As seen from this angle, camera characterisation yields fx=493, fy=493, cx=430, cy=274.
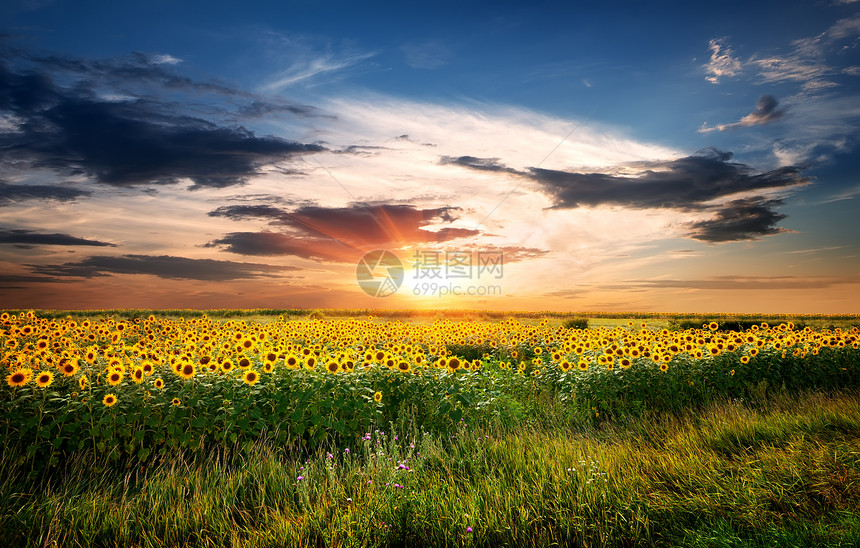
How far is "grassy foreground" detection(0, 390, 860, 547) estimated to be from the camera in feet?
14.4

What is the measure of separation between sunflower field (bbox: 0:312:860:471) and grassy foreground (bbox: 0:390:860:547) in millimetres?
425

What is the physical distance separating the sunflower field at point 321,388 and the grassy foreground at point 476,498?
0.43 m

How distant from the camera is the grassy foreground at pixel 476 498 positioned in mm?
4379

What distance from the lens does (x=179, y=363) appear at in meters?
7.06

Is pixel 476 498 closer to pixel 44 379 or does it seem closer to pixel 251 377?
pixel 251 377

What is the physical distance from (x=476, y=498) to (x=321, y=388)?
3082 mm

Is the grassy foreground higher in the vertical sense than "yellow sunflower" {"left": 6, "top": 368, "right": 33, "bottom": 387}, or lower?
lower

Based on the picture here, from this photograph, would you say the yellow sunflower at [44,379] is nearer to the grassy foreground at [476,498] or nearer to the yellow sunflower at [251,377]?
the grassy foreground at [476,498]

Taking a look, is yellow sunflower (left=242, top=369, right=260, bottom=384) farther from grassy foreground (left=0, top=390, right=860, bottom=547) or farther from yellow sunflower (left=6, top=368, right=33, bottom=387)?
yellow sunflower (left=6, top=368, right=33, bottom=387)

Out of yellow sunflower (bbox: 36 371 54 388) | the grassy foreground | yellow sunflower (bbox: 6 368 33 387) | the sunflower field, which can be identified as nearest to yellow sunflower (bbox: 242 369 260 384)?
the sunflower field

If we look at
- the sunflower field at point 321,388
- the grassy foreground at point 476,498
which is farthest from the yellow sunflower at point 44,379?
the grassy foreground at point 476,498

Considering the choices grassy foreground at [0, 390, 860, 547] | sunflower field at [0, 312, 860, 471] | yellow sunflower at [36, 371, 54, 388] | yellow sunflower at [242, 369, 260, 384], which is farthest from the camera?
yellow sunflower at [242, 369, 260, 384]

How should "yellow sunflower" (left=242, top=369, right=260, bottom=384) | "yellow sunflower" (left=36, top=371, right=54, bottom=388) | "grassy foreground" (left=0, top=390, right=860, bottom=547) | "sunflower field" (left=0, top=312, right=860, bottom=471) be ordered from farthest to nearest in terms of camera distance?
"yellow sunflower" (left=242, top=369, right=260, bottom=384) → "yellow sunflower" (left=36, top=371, right=54, bottom=388) → "sunflower field" (left=0, top=312, right=860, bottom=471) → "grassy foreground" (left=0, top=390, right=860, bottom=547)

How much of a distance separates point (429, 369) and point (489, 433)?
1.83 metres
